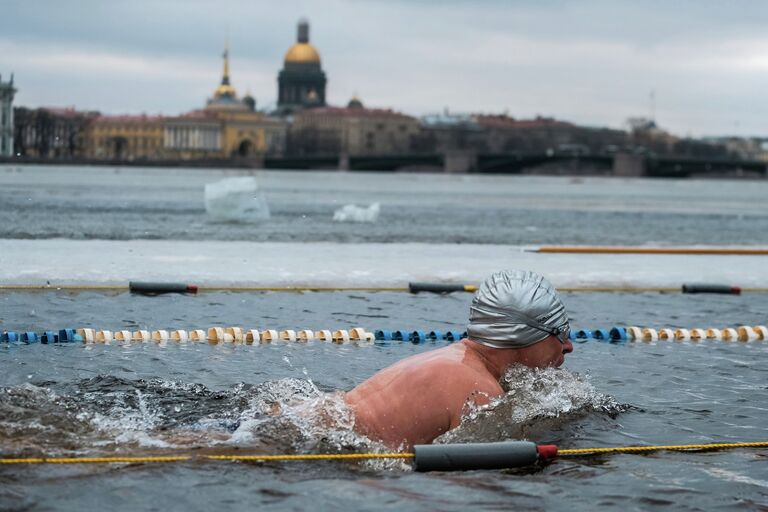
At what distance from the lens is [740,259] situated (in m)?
21.3

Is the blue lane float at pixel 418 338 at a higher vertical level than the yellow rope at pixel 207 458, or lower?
lower

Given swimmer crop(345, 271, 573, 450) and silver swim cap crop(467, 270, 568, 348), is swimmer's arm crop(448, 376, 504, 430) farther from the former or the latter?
silver swim cap crop(467, 270, 568, 348)

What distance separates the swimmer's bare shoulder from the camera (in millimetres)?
7043

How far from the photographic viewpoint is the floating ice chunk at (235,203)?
38.1 meters

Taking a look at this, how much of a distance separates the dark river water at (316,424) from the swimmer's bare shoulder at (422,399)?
11 centimetres

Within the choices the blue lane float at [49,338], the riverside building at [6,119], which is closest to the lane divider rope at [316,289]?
the blue lane float at [49,338]

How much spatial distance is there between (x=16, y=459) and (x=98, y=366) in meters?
3.42

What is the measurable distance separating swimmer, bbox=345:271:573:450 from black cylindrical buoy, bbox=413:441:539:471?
0.27 metres

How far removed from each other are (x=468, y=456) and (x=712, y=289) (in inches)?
402

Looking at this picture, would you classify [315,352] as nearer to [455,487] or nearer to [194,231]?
[455,487]

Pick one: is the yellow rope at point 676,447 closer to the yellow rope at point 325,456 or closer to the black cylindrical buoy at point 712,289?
the yellow rope at point 325,456

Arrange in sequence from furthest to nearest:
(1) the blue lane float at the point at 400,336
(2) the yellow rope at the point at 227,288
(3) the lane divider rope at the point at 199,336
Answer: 1. (2) the yellow rope at the point at 227,288
2. (1) the blue lane float at the point at 400,336
3. (3) the lane divider rope at the point at 199,336

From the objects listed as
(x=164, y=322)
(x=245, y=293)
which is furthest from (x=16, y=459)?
(x=245, y=293)

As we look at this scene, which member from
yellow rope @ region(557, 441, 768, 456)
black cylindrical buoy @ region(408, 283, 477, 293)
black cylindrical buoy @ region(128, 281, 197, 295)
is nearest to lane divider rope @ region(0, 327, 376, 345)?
black cylindrical buoy @ region(128, 281, 197, 295)
